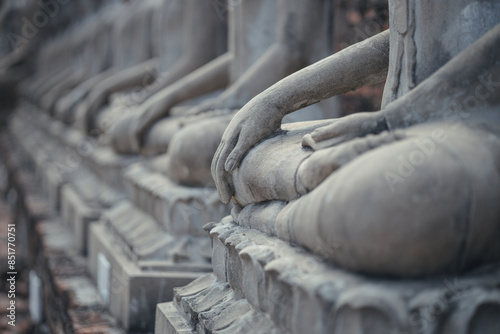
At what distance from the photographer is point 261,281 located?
173cm

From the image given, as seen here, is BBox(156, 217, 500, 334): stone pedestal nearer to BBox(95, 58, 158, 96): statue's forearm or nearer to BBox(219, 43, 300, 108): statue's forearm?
BBox(219, 43, 300, 108): statue's forearm

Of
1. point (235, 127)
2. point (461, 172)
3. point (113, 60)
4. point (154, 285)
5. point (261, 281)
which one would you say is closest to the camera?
point (461, 172)

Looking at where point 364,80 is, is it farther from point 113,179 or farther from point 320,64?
point 113,179

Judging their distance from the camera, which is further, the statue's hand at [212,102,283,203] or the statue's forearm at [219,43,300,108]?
the statue's forearm at [219,43,300,108]

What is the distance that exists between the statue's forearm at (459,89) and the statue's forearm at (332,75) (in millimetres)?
480

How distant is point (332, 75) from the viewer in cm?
214

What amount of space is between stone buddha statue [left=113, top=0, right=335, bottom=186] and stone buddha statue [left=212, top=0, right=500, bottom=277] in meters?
0.67

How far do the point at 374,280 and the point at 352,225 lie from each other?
0.11m

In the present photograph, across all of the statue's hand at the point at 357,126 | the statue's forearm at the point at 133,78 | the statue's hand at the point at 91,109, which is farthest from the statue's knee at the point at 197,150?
the statue's hand at the point at 91,109

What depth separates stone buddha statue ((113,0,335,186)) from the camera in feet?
9.41

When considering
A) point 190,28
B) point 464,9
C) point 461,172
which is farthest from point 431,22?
point 190,28

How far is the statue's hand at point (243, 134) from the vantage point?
2125mm

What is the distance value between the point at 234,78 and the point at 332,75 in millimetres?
1367

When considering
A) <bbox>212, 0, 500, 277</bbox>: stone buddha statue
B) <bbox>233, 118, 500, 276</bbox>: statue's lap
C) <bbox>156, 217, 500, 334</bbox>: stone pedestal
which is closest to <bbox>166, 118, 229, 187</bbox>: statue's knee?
<bbox>212, 0, 500, 277</bbox>: stone buddha statue
